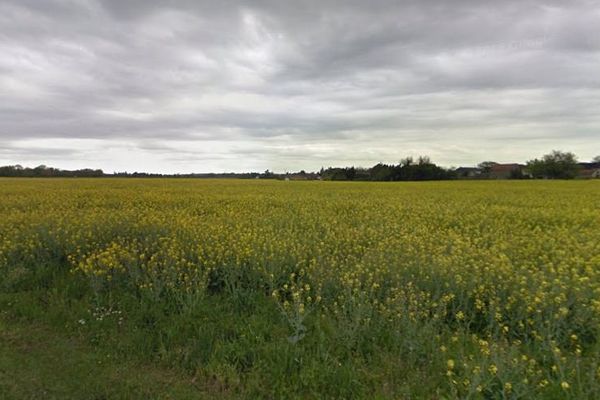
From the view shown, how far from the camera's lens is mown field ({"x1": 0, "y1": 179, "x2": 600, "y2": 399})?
10.9ft

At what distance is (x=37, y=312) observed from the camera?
16.2ft

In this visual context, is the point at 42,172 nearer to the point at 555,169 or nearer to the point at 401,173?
the point at 401,173

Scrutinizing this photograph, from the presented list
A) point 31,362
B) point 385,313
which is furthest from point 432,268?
point 31,362

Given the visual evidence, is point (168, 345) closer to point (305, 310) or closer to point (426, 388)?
point (305, 310)

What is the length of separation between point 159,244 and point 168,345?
345 cm

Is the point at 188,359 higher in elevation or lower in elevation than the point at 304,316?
lower

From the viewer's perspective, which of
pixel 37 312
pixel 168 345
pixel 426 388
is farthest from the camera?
pixel 37 312

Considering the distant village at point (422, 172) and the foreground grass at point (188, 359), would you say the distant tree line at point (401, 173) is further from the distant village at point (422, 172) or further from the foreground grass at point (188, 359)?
the foreground grass at point (188, 359)

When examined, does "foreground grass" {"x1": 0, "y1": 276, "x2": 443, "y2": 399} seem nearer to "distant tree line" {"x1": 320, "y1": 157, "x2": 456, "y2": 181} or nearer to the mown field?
the mown field

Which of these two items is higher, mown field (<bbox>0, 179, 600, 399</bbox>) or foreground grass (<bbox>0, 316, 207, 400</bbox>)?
mown field (<bbox>0, 179, 600, 399</bbox>)

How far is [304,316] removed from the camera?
408cm

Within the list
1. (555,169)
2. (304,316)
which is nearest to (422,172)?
(555,169)

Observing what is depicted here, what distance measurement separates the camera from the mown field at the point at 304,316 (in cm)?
332

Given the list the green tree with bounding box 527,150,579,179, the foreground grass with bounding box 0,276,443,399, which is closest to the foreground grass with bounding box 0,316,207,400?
the foreground grass with bounding box 0,276,443,399
